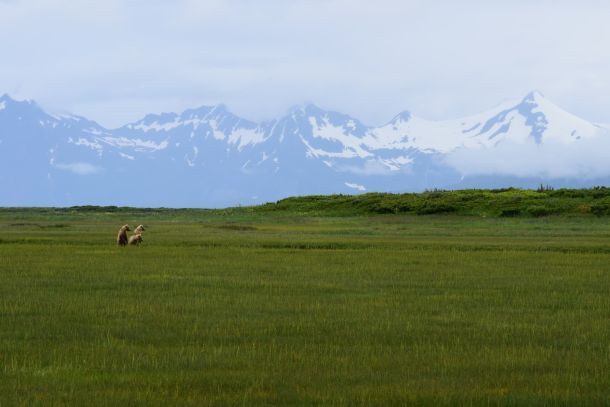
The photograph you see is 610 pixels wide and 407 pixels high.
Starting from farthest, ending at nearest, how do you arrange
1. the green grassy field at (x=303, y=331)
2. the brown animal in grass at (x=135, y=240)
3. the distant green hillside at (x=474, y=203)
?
the distant green hillside at (x=474, y=203), the brown animal in grass at (x=135, y=240), the green grassy field at (x=303, y=331)

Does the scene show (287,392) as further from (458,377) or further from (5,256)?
(5,256)

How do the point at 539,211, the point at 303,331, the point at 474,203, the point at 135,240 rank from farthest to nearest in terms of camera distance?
the point at 474,203 → the point at 539,211 → the point at 135,240 → the point at 303,331

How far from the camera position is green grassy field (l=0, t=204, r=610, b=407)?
43.4 ft

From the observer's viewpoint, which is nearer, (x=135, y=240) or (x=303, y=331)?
(x=303, y=331)

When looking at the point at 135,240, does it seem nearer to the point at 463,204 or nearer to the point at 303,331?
the point at 303,331

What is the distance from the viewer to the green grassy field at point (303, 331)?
1324cm

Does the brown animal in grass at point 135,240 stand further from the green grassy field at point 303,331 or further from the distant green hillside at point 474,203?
the distant green hillside at point 474,203

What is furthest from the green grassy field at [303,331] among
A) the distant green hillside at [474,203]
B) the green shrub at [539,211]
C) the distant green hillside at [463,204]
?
the distant green hillside at [463,204]

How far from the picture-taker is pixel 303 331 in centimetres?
1822

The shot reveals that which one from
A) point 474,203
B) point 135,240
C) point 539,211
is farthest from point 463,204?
point 135,240

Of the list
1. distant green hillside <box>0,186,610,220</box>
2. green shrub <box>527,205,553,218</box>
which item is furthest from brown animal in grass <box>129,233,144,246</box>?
green shrub <box>527,205,553,218</box>

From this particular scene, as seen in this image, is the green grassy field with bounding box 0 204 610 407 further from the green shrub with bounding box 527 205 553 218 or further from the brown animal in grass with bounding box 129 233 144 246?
the green shrub with bounding box 527 205 553 218

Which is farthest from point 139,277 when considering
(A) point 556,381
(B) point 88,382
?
(A) point 556,381

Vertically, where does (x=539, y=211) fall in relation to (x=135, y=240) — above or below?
above
